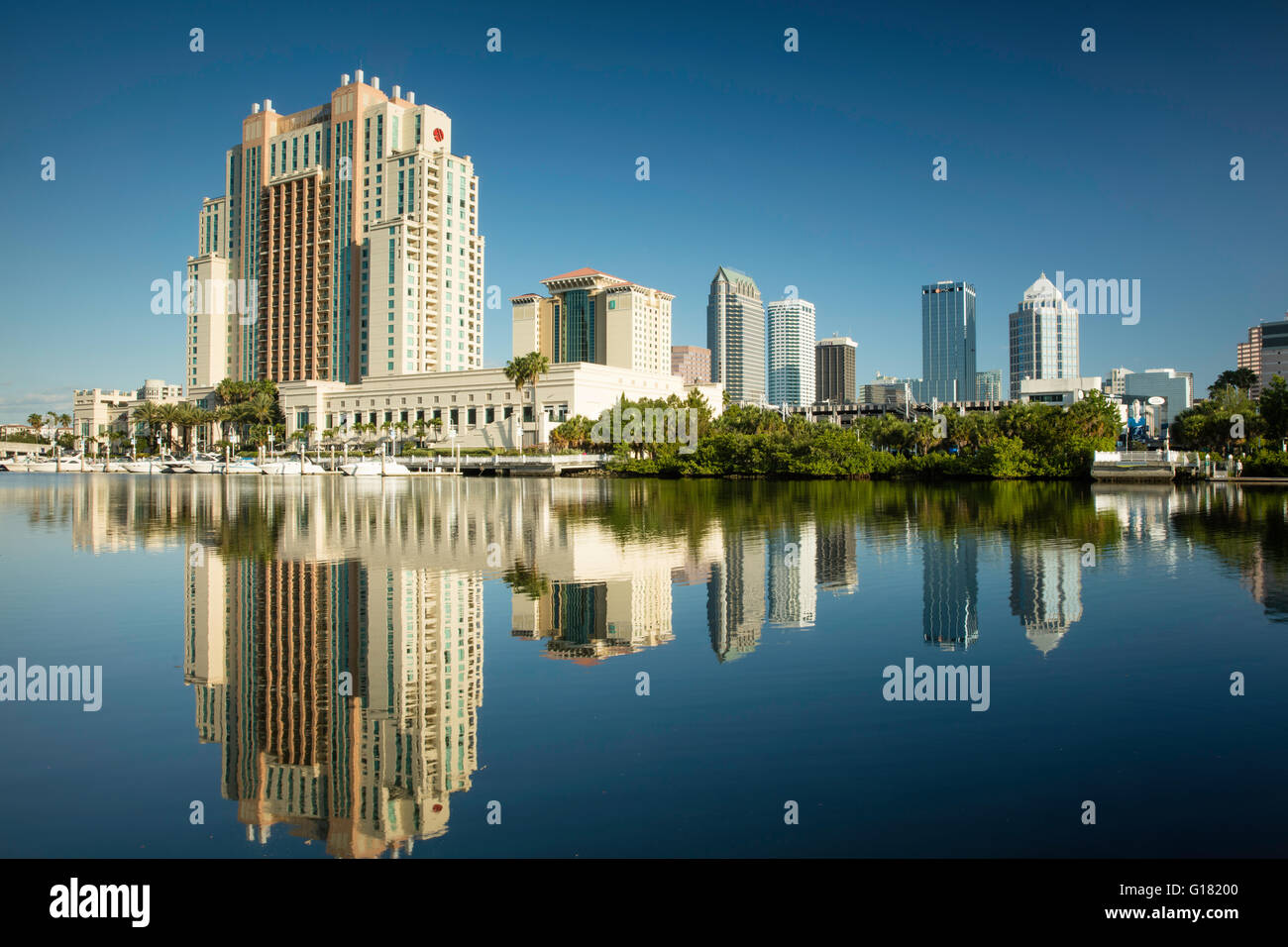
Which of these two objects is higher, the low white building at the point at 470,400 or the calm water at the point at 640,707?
the low white building at the point at 470,400

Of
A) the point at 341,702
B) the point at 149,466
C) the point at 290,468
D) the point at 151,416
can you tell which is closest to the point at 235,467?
the point at 290,468

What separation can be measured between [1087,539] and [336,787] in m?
31.1

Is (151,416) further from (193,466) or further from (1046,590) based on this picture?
(1046,590)

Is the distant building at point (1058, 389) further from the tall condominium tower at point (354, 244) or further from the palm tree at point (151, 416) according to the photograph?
the palm tree at point (151, 416)

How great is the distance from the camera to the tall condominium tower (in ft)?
A: 482

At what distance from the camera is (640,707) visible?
467 inches

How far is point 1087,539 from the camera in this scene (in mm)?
32156

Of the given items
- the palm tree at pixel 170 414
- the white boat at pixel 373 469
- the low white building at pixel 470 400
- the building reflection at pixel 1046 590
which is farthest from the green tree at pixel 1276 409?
the palm tree at pixel 170 414

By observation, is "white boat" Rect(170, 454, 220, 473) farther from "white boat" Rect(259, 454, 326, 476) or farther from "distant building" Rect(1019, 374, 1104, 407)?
"distant building" Rect(1019, 374, 1104, 407)

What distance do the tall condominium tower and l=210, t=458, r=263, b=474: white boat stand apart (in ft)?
98.0

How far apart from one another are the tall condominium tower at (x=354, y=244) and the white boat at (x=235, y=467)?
29863 millimetres

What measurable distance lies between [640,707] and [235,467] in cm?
13084

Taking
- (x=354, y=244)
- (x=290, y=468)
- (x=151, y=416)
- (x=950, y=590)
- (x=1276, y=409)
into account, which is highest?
(x=354, y=244)

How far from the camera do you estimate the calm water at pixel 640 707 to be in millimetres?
8164
